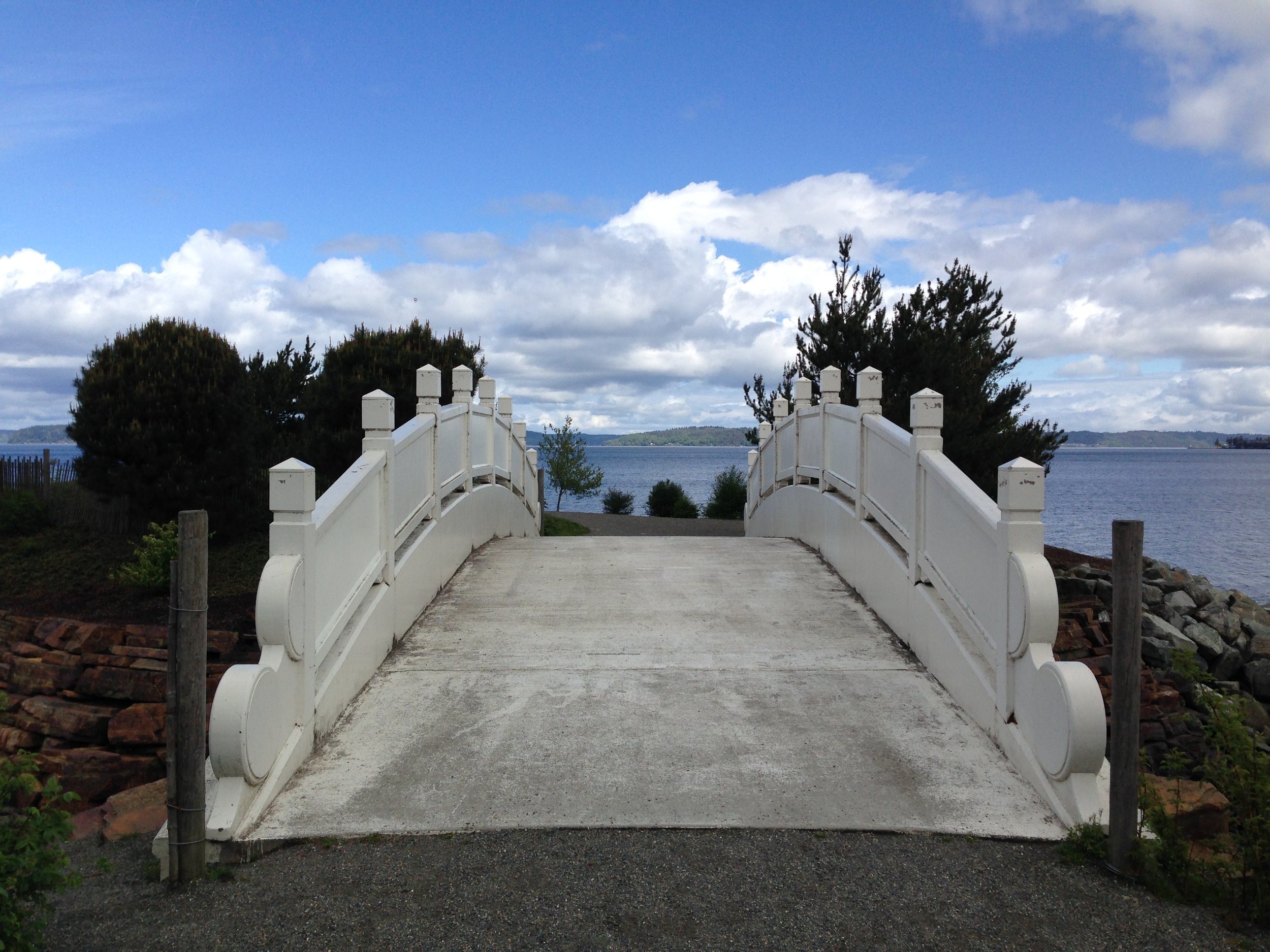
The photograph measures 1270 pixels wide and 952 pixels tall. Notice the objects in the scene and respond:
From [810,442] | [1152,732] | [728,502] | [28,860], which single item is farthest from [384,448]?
[728,502]

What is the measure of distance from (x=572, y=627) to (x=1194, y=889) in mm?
4566

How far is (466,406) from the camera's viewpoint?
9.96 m

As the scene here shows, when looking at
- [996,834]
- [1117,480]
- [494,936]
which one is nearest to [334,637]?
[494,936]

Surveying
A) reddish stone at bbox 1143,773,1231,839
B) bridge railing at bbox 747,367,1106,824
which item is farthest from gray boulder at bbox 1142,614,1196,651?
reddish stone at bbox 1143,773,1231,839

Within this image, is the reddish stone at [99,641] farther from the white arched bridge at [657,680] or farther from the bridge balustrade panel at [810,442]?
the bridge balustrade panel at [810,442]

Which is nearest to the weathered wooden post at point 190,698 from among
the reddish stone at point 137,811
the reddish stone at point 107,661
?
the reddish stone at point 137,811

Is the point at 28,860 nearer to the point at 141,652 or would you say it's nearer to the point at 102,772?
the point at 102,772

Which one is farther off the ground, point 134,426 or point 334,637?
point 134,426

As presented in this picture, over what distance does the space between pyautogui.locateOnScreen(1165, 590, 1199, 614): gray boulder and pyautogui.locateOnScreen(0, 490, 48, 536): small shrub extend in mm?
17922

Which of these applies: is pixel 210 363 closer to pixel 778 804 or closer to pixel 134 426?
pixel 134 426

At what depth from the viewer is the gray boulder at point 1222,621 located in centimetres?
1312

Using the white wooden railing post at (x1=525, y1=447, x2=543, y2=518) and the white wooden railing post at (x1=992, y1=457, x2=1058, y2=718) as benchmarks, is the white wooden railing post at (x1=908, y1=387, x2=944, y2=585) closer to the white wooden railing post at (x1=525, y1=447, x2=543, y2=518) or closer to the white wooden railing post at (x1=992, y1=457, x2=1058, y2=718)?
the white wooden railing post at (x1=992, y1=457, x2=1058, y2=718)

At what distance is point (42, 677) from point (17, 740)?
51 cm

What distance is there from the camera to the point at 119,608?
9281 mm
